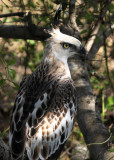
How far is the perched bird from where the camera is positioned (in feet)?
11.0

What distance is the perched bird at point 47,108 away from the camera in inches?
132

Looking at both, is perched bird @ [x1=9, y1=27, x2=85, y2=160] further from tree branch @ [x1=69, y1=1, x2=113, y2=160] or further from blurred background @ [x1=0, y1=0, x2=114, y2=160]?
blurred background @ [x1=0, y1=0, x2=114, y2=160]

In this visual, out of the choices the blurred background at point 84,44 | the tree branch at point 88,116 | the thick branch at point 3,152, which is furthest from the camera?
the blurred background at point 84,44

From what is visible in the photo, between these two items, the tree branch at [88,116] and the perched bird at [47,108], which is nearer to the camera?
the perched bird at [47,108]

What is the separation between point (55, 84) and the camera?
148 inches

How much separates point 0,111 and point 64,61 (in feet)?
12.1

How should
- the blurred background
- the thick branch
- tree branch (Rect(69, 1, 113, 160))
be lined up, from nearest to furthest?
the thick branch → tree branch (Rect(69, 1, 113, 160)) → the blurred background

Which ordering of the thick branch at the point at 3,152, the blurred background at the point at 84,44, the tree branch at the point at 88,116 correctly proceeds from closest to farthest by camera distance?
the thick branch at the point at 3,152
the tree branch at the point at 88,116
the blurred background at the point at 84,44

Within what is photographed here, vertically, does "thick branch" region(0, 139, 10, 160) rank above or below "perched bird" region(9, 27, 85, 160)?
below

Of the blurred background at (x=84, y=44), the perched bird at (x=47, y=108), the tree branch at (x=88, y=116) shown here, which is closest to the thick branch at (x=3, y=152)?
the perched bird at (x=47, y=108)

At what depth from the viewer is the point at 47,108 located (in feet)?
11.6

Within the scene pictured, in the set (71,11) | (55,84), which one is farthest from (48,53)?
(71,11)

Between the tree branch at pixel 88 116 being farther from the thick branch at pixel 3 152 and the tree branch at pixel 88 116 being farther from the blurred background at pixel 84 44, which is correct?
the thick branch at pixel 3 152

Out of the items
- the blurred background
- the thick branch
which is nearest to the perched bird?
the thick branch
